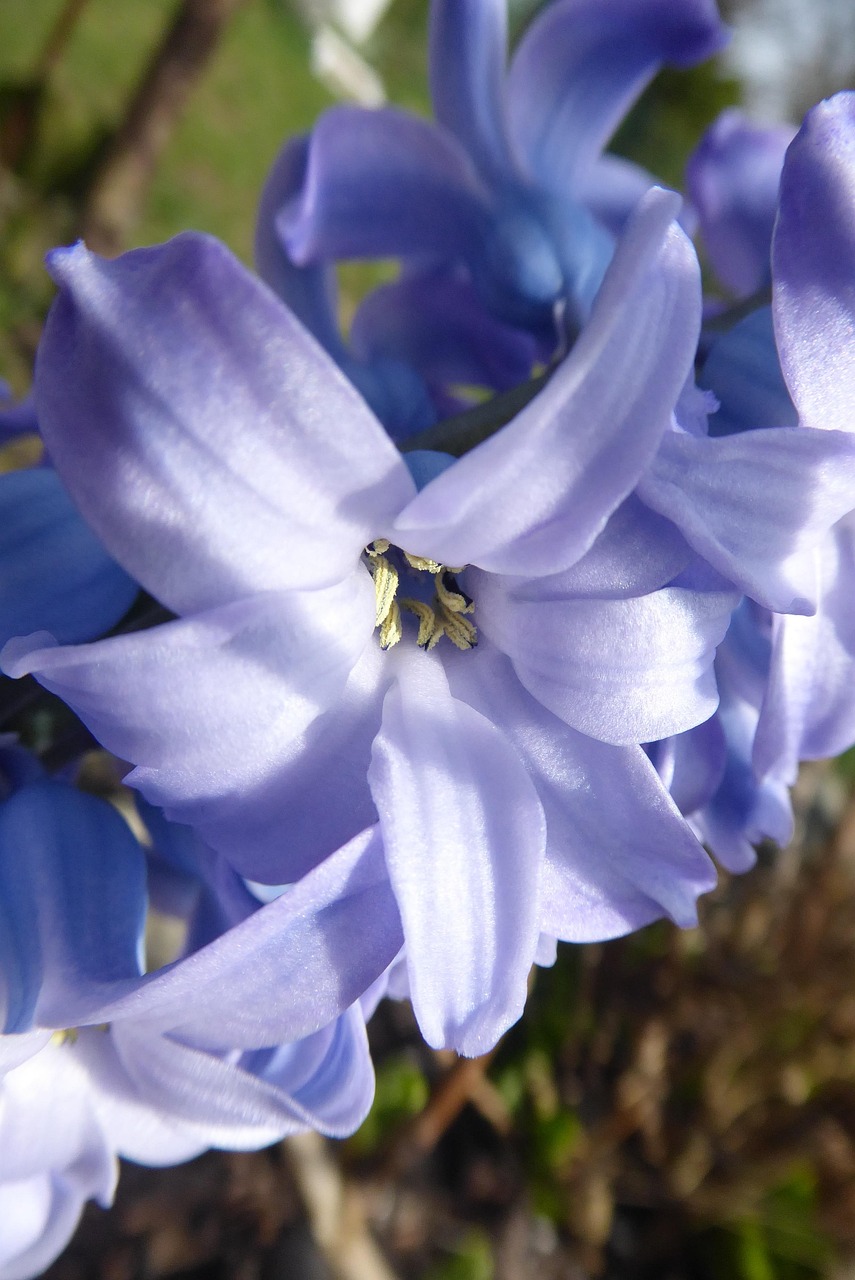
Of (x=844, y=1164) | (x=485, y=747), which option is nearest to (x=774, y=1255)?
(x=844, y=1164)

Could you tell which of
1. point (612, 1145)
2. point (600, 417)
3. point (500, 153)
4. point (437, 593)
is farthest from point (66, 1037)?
point (612, 1145)

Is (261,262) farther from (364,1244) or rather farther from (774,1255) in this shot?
(774,1255)

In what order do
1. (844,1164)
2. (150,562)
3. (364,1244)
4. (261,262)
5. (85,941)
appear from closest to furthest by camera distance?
(150,562), (85,941), (261,262), (364,1244), (844,1164)

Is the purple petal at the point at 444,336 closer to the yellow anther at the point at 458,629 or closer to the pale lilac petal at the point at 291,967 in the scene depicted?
the yellow anther at the point at 458,629

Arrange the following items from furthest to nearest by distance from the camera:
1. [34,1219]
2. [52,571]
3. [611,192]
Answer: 1. [611,192]
2. [34,1219]
3. [52,571]

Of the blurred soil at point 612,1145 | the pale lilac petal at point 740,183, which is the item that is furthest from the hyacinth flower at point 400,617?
the blurred soil at point 612,1145

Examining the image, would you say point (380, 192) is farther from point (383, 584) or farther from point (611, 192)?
point (383, 584)

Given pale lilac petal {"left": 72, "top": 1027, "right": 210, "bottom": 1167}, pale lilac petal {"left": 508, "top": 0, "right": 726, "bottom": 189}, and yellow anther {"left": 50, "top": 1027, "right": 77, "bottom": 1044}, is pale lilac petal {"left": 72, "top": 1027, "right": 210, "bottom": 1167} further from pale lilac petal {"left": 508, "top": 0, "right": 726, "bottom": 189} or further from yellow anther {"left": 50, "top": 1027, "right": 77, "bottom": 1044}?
pale lilac petal {"left": 508, "top": 0, "right": 726, "bottom": 189}
